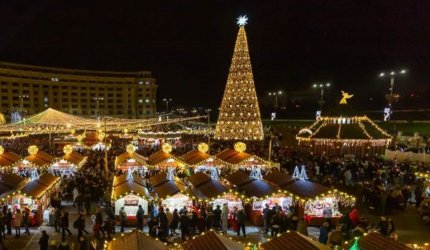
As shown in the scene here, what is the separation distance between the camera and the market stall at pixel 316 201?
1330cm

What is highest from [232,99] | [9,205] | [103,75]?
[103,75]

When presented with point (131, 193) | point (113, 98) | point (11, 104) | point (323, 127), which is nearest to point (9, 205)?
point (131, 193)

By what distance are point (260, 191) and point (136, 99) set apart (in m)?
92.3

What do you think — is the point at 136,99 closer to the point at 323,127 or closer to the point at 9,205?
the point at 323,127

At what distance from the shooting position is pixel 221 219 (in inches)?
510

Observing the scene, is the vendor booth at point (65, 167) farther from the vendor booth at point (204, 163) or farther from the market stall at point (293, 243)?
the market stall at point (293, 243)

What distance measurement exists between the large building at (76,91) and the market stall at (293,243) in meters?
71.7

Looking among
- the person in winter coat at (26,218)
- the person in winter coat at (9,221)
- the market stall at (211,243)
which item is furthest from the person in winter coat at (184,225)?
the person in winter coat at (9,221)

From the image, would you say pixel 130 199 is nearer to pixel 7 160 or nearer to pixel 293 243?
pixel 293 243

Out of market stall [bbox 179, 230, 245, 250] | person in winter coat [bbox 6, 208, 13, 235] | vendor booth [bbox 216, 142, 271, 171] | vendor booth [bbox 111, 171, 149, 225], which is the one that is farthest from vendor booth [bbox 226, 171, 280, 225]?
person in winter coat [bbox 6, 208, 13, 235]

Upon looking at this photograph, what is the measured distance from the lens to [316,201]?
13.4 meters

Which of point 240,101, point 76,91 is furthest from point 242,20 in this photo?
point 76,91

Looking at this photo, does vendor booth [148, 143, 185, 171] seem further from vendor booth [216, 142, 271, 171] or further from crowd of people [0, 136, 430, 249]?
vendor booth [216, 142, 271, 171]

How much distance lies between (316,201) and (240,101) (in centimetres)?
1674
